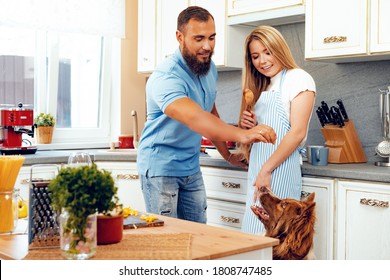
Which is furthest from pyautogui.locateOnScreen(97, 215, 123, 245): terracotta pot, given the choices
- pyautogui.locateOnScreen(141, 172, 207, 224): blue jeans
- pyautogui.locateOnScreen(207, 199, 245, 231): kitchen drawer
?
pyautogui.locateOnScreen(207, 199, 245, 231): kitchen drawer

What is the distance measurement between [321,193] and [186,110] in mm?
924

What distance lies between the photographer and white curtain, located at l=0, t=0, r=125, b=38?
4.14m

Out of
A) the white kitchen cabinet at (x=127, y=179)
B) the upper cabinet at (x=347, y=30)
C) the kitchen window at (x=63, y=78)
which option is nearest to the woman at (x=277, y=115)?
the upper cabinet at (x=347, y=30)

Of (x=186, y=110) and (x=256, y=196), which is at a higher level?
(x=186, y=110)

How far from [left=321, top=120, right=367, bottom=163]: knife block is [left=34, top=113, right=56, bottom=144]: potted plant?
2032 mm

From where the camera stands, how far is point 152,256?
1.51 m

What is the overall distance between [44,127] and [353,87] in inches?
86.1

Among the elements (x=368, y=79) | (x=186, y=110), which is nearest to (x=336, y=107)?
(x=368, y=79)

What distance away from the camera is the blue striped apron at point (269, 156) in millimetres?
2887

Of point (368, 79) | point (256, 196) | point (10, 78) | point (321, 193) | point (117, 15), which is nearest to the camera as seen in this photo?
point (256, 196)

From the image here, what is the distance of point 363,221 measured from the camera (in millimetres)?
2951

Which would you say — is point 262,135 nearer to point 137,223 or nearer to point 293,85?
point 293,85

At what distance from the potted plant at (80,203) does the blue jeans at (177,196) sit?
137 cm
